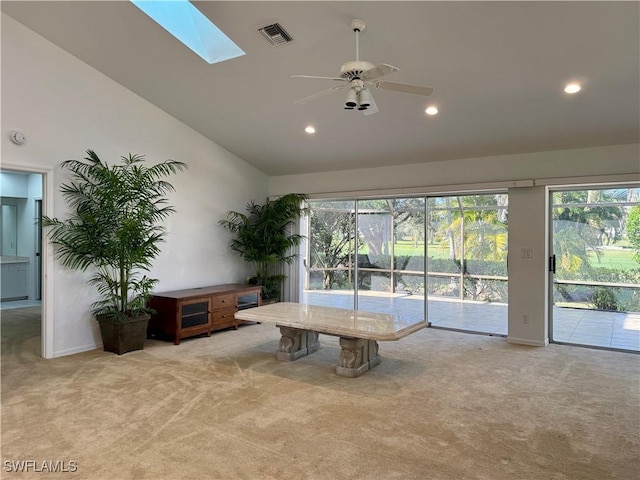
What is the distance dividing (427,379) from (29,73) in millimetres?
5037

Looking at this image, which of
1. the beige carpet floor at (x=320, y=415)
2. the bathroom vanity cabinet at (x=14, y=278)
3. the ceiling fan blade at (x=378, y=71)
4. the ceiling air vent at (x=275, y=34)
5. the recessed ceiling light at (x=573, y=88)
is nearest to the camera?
the beige carpet floor at (x=320, y=415)

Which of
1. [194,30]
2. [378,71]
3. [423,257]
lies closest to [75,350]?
[194,30]

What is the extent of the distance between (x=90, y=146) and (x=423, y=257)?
4.72 metres

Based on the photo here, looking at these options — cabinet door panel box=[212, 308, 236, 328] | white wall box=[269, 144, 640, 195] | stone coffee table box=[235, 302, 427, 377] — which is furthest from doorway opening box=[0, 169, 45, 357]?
stone coffee table box=[235, 302, 427, 377]

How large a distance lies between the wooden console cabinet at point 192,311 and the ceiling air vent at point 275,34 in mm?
3132

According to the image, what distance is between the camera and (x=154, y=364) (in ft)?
13.8

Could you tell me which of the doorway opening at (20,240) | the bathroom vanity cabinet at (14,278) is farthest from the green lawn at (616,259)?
the bathroom vanity cabinet at (14,278)

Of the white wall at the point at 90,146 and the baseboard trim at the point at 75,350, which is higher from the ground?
the white wall at the point at 90,146

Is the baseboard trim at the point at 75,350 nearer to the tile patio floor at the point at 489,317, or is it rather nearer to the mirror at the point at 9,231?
the tile patio floor at the point at 489,317

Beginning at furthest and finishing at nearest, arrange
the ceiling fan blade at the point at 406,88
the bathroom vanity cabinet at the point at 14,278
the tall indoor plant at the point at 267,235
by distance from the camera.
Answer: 1. the bathroom vanity cabinet at the point at 14,278
2. the tall indoor plant at the point at 267,235
3. the ceiling fan blade at the point at 406,88

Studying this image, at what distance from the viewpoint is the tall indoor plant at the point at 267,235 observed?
671 cm

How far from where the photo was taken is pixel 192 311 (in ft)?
17.1

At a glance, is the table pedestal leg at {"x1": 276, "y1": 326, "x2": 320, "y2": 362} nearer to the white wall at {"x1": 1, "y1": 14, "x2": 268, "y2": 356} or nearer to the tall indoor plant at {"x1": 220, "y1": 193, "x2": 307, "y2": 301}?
the white wall at {"x1": 1, "y1": 14, "x2": 268, "y2": 356}

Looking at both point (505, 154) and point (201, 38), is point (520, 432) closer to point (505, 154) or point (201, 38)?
point (505, 154)
